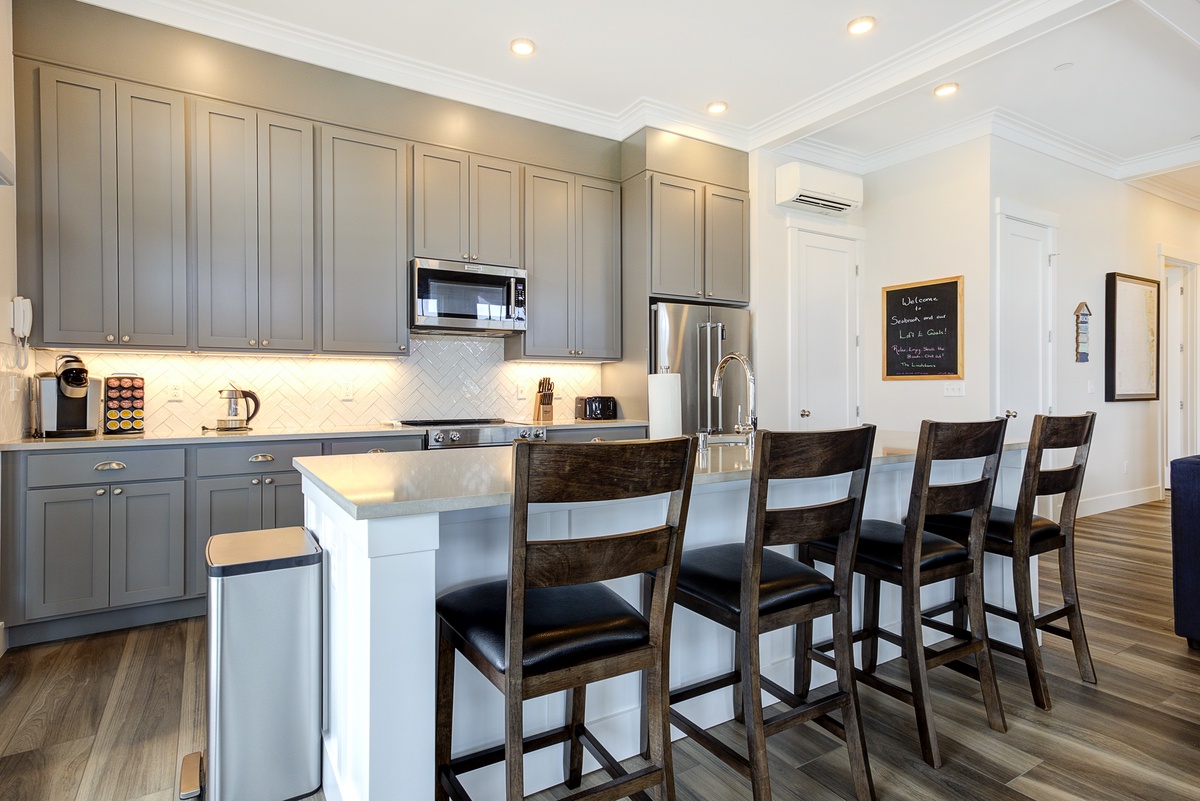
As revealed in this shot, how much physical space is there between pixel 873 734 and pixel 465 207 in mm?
3492

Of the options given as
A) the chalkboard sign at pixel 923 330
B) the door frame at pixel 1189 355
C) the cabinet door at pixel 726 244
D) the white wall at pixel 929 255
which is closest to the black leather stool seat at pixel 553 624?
the cabinet door at pixel 726 244

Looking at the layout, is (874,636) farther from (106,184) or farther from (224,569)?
(106,184)

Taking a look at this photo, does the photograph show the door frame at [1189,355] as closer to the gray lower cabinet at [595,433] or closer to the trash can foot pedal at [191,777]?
the gray lower cabinet at [595,433]

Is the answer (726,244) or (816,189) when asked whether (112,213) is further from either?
(816,189)

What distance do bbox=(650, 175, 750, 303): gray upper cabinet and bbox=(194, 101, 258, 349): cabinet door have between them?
2446 millimetres

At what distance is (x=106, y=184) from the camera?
9.87 feet

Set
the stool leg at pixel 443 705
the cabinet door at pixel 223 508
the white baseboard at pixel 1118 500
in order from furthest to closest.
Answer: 1. the white baseboard at pixel 1118 500
2. the cabinet door at pixel 223 508
3. the stool leg at pixel 443 705

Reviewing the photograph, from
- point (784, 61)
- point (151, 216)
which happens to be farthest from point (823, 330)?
point (151, 216)

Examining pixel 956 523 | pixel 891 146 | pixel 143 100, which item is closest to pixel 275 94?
pixel 143 100

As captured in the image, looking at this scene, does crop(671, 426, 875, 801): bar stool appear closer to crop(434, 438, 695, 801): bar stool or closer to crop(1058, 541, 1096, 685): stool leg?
crop(434, 438, 695, 801): bar stool

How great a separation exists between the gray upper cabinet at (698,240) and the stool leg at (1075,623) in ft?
9.03

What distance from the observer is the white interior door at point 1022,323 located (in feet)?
14.6

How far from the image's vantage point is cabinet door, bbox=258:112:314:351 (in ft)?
11.1

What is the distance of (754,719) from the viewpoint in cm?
157
